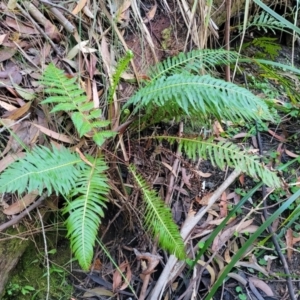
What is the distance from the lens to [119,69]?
1875mm

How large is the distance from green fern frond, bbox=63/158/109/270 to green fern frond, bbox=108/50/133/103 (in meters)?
0.30

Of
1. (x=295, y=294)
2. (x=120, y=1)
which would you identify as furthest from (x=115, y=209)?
(x=120, y=1)

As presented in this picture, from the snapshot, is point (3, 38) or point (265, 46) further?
point (265, 46)

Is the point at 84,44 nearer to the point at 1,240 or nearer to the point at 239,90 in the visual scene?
the point at 239,90

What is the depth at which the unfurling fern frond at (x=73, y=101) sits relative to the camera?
1820 millimetres

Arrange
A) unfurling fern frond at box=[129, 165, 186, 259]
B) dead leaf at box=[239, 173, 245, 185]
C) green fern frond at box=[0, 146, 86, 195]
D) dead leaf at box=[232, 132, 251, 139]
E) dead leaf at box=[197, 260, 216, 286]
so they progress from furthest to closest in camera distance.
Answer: dead leaf at box=[232, 132, 251, 139] → dead leaf at box=[239, 173, 245, 185] → dead leaf at box=[197, 260, 216, 286] → unfurling fern frond at box=[129, 165, 186, 259] → green fern frond at box=[0, 146, 86, 195]

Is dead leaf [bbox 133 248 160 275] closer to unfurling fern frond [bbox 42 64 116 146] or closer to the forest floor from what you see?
the forest floor

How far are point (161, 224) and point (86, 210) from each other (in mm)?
307

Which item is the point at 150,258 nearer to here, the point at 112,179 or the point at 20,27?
the point at 112,179

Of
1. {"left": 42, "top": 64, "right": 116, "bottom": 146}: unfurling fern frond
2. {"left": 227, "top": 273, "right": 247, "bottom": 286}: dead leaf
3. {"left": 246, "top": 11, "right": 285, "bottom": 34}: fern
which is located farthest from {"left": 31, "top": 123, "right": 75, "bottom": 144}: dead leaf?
{"left": 246, "top": 11, "right": 285, "bottom": 34}: fern

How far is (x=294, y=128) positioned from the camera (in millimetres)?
2555

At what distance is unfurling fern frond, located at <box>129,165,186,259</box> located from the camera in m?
1.77

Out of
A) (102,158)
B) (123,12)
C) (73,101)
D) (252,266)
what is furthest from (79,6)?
(252,266)

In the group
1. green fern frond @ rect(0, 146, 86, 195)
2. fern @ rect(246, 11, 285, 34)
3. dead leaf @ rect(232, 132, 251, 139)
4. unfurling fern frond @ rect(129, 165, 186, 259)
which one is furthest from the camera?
fern @ rect(246, 11, 285, 34)
